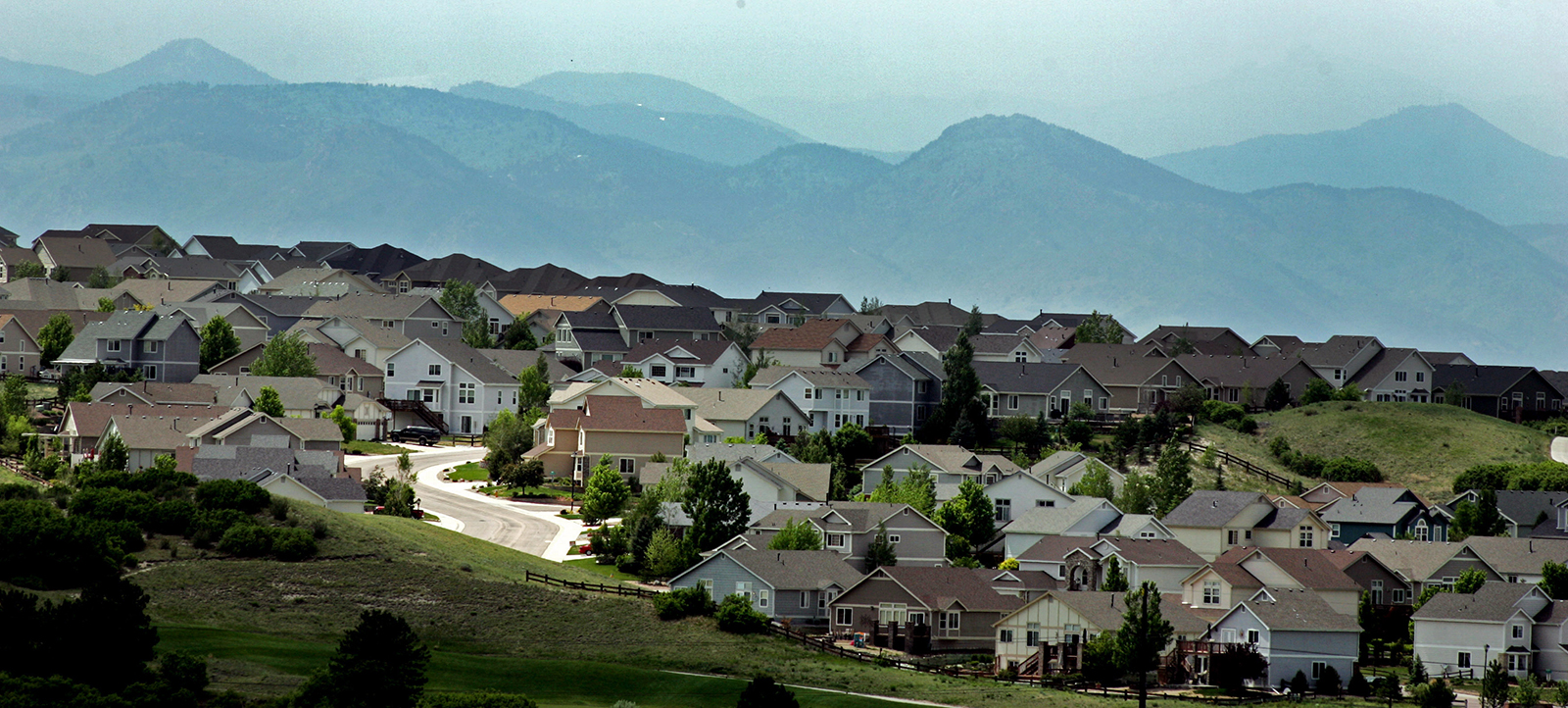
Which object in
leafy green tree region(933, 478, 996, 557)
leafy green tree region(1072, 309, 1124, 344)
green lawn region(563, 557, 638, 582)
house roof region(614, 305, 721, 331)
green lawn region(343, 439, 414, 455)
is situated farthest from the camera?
leafy green tree region(1072, 309, 1124, 344)

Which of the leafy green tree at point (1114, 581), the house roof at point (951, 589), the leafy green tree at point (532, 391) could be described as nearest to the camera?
the house roof at point (951, 589)

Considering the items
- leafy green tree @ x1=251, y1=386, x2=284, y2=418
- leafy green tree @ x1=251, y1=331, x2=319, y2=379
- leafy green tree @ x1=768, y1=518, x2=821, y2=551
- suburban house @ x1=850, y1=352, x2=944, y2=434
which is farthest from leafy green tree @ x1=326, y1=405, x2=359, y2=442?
leafy green tree @ x1=768, y1=518, x2=821, y2=551

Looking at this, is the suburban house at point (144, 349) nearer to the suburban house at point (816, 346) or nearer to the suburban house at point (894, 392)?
the suburban house at point (816, 346)

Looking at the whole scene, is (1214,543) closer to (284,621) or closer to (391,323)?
(284,621)

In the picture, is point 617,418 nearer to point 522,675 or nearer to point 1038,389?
point 1038,389

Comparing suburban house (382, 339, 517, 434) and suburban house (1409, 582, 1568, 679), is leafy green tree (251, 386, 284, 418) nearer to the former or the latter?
suburban house (382, 339, 517, 434)

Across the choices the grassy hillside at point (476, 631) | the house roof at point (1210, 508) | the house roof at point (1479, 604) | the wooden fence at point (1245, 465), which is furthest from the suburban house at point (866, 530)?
the wooden fence at point (1245, 465)
